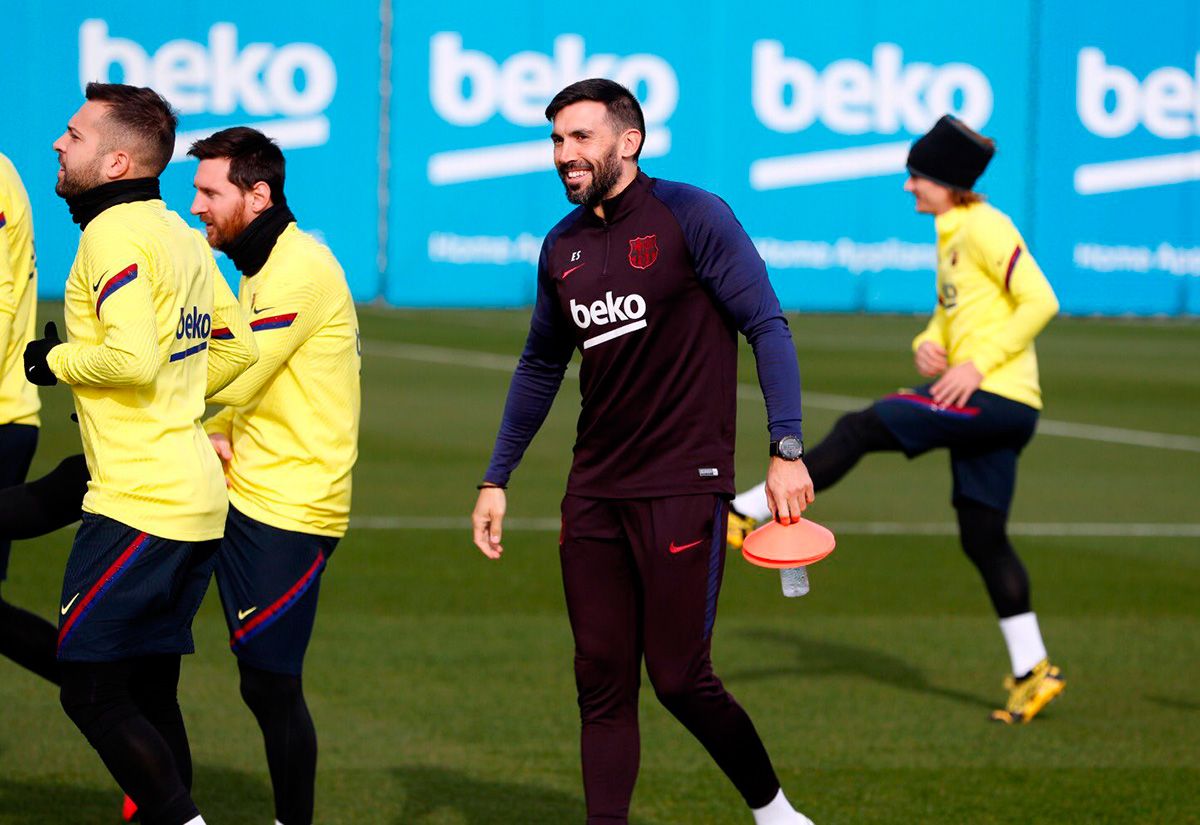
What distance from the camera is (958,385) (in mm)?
7875

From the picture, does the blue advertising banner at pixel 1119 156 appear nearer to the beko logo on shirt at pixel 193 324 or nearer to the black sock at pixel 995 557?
the black sock at pixel 995 557

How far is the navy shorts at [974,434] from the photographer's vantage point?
7.92 meters

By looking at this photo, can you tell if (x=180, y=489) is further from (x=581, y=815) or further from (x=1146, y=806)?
(x=1146, y=806)

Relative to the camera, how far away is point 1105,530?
12.8m

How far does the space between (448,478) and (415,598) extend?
14.9 feet

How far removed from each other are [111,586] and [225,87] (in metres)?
23.9

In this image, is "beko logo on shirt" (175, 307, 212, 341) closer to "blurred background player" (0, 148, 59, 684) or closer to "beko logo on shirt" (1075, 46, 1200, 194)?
"blurred background player" (0, 148, 59, 684)

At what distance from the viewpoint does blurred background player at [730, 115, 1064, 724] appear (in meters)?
7.86

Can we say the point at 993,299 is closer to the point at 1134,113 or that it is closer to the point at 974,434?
the point at 974,434

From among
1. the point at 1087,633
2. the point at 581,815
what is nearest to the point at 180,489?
the point at 581,815

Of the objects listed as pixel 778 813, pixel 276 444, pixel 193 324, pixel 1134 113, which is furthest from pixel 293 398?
pixel 1134 113

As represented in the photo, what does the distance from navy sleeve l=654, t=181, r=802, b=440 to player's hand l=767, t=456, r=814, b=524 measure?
9cm

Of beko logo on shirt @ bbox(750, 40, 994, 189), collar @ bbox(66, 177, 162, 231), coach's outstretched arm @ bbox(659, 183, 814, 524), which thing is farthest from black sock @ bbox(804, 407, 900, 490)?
beko logo on shirt @ bbox(750, 40, 994, 189)

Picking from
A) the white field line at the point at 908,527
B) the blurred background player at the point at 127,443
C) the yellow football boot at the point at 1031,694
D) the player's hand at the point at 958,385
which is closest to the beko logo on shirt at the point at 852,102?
the white field line at the point at 908,527
